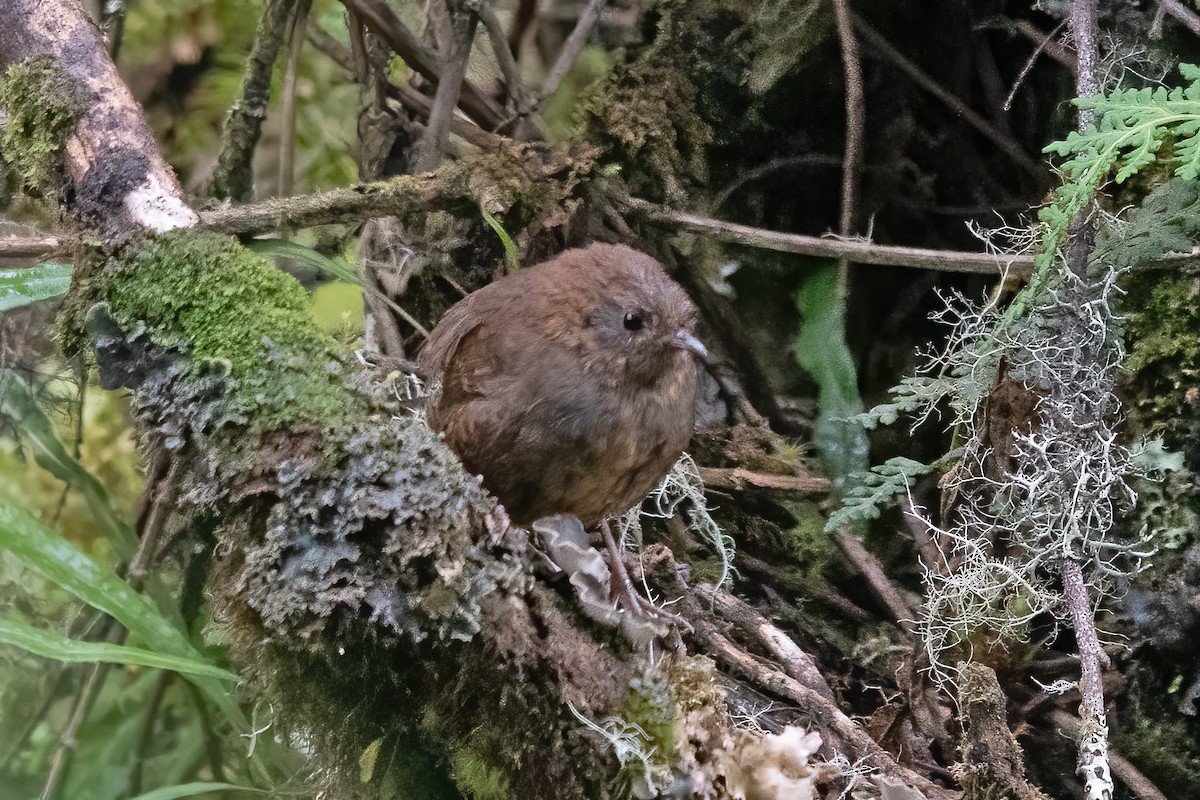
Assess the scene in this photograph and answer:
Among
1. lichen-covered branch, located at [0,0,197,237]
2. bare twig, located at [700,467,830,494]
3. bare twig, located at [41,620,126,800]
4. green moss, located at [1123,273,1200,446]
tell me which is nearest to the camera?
lichen-covered branch, located at [0,0,197,237]

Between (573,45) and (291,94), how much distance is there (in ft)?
2.43

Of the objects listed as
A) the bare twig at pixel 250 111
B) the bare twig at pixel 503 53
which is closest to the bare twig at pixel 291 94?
the bare twig at pixel 250 111

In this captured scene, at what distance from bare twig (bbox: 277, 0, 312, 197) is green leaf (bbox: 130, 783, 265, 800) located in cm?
139

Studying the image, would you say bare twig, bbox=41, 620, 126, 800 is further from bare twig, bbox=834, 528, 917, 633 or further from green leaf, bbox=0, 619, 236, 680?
bare twig, bbox=834, 528, 917, 633

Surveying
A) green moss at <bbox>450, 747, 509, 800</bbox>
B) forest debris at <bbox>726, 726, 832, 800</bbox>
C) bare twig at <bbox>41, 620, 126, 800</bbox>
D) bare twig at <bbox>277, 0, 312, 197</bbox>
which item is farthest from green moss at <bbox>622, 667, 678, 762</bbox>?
bare twig at <bbox>277, 0, 312, 197</bbox>

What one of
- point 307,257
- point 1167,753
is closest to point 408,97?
point 307,257

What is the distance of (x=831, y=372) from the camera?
6.89ft

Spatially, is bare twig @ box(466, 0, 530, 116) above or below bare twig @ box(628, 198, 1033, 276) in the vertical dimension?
above

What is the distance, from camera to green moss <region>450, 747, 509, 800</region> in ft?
4.92

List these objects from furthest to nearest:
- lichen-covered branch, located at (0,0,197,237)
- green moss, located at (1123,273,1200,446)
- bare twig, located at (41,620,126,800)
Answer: bare twig, located at (41,620,126,800)
green moss, located at (1123,273,1200,446)
lichen-covered branch, located at (0,0,197,237)

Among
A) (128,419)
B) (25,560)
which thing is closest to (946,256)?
(128,419)

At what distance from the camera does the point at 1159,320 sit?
178cm

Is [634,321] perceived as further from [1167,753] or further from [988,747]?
[1167,753]

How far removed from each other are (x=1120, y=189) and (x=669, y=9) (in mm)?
1081
